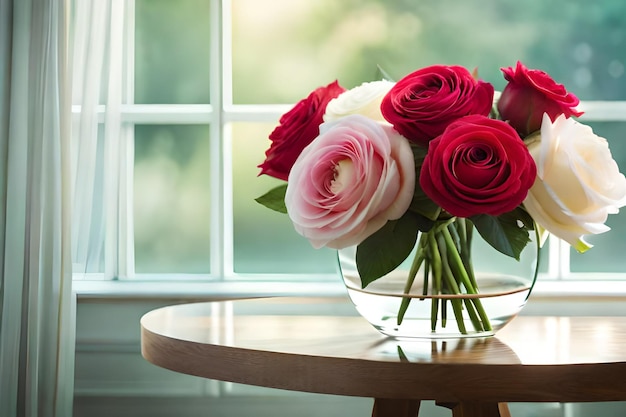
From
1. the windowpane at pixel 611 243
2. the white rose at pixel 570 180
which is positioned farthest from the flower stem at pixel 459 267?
the windowpane at pixel 611 243

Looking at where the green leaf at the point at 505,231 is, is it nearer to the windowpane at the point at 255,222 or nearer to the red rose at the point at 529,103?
the red rose at the point at 529,103

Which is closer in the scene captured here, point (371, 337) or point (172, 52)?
point (371, 337)

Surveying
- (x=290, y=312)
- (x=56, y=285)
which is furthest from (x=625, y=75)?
(x=56, y=285)

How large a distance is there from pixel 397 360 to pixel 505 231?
8.1 inches

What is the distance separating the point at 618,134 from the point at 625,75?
0.55 feet

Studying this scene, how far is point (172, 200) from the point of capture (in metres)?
2.11

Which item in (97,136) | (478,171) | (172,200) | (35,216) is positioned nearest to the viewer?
(478,171)

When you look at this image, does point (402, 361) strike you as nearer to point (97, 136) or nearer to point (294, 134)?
point (294, 134)

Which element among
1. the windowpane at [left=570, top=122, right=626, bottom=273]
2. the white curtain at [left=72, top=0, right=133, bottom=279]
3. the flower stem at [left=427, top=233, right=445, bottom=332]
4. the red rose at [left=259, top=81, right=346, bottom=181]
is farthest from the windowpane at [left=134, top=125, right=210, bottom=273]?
the flower stem at [left=427, top=233, right=445, bottom=332]

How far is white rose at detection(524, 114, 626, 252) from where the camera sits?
838 millimetres

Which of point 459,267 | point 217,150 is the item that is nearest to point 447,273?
point 459,267

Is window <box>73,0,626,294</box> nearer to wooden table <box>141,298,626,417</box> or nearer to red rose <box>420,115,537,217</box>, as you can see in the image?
wooden table <box>141,298,626,417</box>

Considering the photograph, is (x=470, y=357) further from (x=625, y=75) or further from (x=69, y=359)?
(x=625, y=75)

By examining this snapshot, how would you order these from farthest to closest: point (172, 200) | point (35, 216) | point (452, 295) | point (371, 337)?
point (172, 200) < point (35, 216) < point (371, 337) < point (452, 295)
